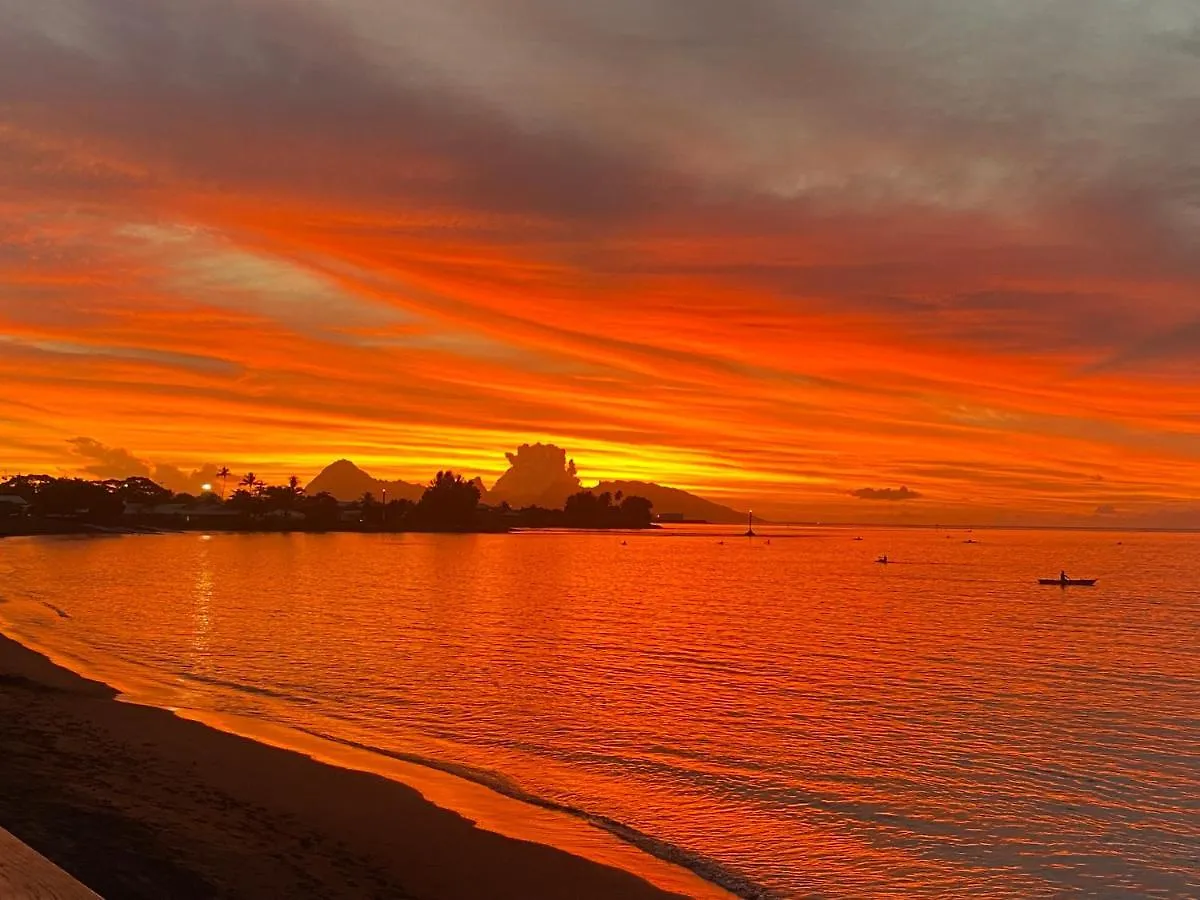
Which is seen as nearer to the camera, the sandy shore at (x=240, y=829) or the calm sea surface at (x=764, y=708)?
the sandy shore at (x=240, y=829)

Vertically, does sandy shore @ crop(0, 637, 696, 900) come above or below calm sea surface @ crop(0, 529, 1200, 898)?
above

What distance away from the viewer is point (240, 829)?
15.2 m

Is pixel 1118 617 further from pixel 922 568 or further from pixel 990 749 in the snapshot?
pixel 922 568

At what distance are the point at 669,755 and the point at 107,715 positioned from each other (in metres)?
14.9

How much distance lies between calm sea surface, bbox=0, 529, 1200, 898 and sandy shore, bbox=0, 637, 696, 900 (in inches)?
125

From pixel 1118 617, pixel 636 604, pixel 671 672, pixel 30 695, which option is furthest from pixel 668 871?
pixel 1118 617

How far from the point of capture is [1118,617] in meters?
74.5

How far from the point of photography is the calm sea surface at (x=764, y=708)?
17688 millimetres

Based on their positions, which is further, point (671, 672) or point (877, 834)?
point (671, 672)

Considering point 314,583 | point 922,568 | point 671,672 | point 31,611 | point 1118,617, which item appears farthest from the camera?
point 922,568

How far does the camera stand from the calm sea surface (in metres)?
17.7

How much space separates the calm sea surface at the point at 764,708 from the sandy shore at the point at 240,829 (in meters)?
3.19

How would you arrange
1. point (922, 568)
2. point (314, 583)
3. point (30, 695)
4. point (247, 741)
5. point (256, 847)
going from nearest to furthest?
1. point (256, 847)
2. point (247, 741)
3. point (30, 695)
4. point (314, 583)
5. point (922, 568)

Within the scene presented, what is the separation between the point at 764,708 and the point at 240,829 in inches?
805
